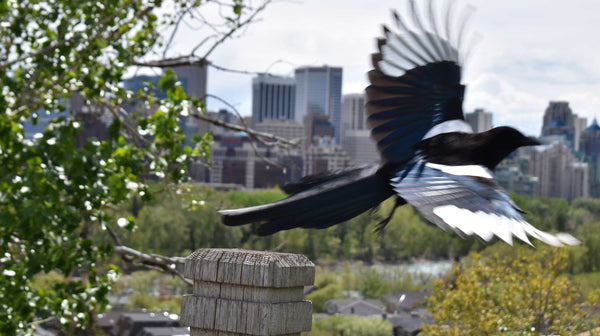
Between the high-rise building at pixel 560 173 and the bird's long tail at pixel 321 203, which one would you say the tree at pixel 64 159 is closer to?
the bird's long tail at pixel 321 203

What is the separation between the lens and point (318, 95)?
96.2m

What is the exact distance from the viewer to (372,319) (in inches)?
1131

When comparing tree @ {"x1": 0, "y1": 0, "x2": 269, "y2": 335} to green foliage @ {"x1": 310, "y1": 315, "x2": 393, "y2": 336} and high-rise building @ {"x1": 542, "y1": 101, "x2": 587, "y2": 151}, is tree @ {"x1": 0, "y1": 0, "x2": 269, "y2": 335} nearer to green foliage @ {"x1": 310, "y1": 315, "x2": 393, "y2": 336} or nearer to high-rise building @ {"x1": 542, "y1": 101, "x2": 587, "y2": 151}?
green foliage @ {"x1": 310, "y1": 315, "x2": 393, "y2": 336}

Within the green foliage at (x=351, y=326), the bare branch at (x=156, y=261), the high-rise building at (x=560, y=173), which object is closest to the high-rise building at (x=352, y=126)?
the high-rise building at (x=560, y=173)

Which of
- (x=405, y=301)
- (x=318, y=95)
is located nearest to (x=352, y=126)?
(x=318, y=95)

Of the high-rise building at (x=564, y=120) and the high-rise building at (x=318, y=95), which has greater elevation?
the high-rise building at (x=318, y=95)

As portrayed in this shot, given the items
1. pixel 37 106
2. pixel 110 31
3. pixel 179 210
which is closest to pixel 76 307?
pixel 37 106

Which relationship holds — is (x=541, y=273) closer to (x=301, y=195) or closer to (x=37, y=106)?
(x=37, y=106)

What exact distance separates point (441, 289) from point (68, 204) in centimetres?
706

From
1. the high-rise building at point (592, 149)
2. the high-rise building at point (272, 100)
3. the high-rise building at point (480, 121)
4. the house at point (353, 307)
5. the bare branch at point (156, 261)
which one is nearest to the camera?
the high-rise building at point (480, 121)

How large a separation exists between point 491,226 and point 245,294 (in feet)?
1.49

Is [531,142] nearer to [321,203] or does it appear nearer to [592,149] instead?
[321,203]

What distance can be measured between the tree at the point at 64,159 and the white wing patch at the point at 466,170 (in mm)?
1677

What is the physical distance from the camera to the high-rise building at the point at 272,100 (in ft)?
293
